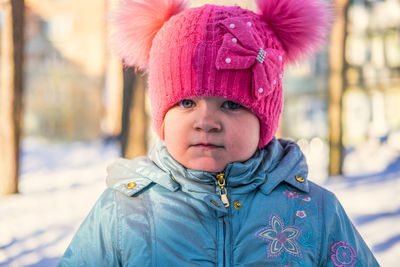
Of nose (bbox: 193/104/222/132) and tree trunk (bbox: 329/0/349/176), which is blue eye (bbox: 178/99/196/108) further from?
tree trunk (bbox: 329/0/349/176)

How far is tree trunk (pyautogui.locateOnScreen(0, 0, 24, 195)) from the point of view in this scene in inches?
220

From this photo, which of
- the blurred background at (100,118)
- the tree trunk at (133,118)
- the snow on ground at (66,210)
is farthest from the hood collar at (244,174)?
the tree trunk at (133,118)

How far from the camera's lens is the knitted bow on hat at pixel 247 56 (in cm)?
142

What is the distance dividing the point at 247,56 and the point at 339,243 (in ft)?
2.60

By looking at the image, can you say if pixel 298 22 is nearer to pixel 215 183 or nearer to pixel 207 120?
pixel 207 120

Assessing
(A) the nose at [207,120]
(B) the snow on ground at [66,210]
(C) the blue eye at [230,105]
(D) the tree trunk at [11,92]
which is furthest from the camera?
(D) the tree trunk at [11,92]

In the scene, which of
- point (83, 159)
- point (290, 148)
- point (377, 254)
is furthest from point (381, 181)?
point (83, 159)

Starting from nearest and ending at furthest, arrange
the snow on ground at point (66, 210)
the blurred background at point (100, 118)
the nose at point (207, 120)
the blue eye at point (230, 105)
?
the nose at point (207, 120) → the blue eye at point (230, 105) → the snow on ground at point (66, 210) → the blurred background at point (100, 118)

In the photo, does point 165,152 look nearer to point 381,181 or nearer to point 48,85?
point 381,181

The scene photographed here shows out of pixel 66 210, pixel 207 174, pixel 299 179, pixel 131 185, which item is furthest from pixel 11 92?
pixel 299 179

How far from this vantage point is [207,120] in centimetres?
137

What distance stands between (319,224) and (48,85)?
21631 millimetres

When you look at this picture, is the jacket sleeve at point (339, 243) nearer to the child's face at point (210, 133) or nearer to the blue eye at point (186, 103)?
the child's face at point (210, 133)

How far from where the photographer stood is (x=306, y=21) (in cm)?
168
